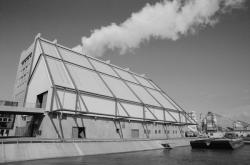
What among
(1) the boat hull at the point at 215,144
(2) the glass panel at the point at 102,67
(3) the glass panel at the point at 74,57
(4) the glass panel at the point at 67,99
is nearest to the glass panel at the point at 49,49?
(3) the glass panel at the point at 74,57

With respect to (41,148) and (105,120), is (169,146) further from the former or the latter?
(41,148)

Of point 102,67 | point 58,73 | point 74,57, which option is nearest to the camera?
point 58,73

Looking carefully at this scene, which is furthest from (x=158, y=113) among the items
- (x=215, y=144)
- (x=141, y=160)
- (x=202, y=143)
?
(x=141, y=160)

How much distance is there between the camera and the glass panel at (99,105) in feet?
121

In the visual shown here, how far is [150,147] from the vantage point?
36.9m

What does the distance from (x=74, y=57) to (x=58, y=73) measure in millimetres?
13770

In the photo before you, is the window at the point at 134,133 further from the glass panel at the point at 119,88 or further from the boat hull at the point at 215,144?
the boat hull at the point at 215,144

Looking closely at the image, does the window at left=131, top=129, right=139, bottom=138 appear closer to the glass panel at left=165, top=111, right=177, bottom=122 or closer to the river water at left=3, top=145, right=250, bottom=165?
the river water at left=3, top=145, right=250, bottom=165

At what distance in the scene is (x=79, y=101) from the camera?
35.2 metres

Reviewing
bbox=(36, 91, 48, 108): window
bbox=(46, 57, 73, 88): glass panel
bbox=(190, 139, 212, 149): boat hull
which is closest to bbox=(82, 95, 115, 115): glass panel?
bbox=(46, 57, 73, 88): glass panel

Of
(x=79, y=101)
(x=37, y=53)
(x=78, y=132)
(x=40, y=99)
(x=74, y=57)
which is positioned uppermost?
(x=74, y=57)

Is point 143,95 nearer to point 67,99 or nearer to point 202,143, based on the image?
point 202,143

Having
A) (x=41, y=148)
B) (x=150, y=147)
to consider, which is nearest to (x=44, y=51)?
(x=41, y=148)

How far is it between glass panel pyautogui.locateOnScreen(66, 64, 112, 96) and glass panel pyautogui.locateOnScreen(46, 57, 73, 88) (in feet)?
6.20
